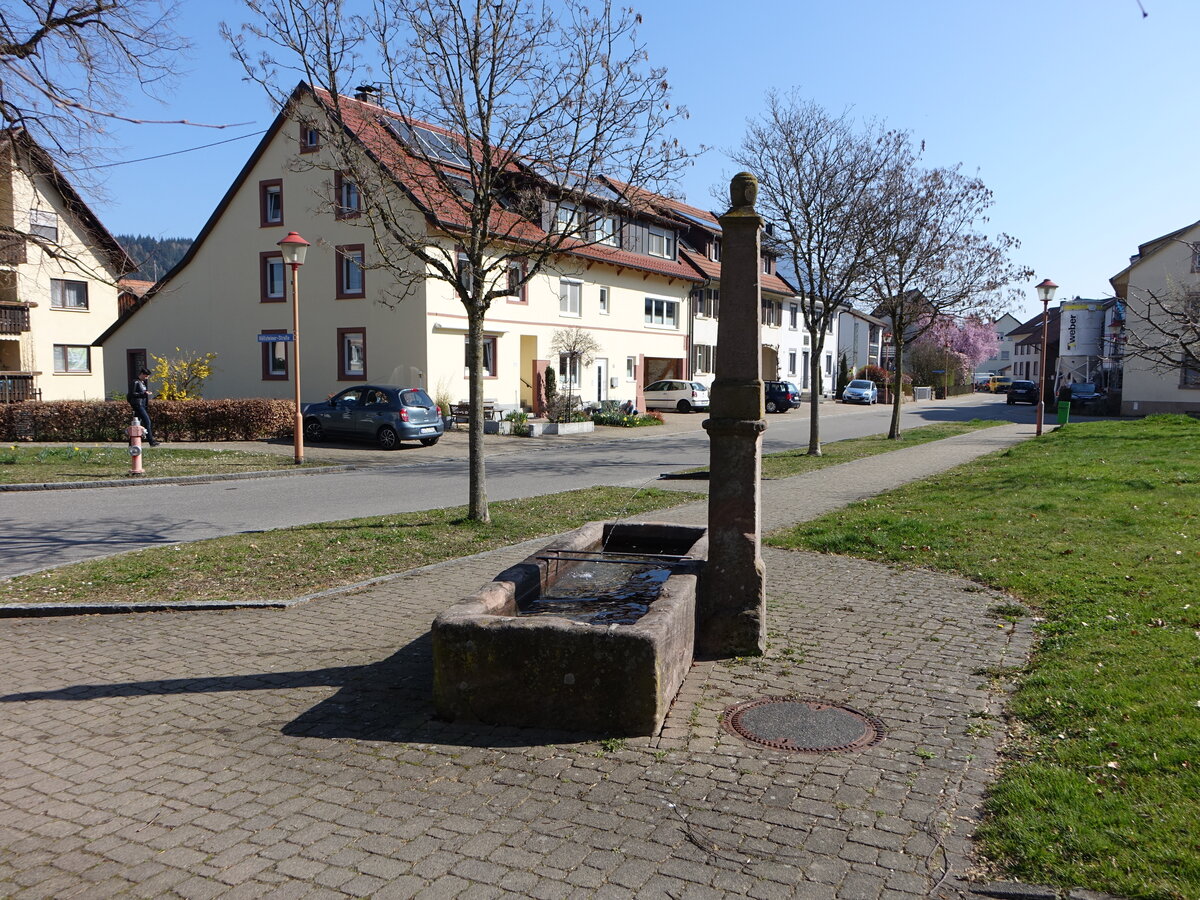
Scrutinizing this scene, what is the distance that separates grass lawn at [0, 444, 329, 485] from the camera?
52.5 feet

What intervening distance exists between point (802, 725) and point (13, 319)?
4334cm

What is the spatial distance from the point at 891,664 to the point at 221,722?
4.15m

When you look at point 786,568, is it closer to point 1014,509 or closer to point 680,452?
point 1014,509

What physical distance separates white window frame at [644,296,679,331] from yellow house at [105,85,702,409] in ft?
11.9

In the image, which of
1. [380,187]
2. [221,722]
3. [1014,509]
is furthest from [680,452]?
[221,722]

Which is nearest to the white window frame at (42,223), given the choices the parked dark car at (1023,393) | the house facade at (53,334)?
the house facade at (53,334)

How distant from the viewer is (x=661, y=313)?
42.3 meters

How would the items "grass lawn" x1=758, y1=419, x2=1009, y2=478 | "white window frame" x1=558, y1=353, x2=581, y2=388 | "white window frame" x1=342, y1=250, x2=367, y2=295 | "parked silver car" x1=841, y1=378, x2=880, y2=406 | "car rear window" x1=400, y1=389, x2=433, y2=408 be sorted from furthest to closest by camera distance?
"parked silver car" x1=841, y1=378, x2=880, y2=406 < "white window frame" x1=558, y1=353, x2=581, y2=388 < "white window frame" x1=342, y1=250, x2=367, y2=295 < "car rear window" x1=400, y1=389, x2=433, y2=408 < "grass lawn" x1=758, y1=419, x2=1009, y2=478

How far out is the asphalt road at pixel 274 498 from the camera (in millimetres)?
10750

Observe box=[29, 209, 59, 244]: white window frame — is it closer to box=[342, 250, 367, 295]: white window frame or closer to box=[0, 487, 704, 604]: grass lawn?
box=[0, 487, 704, 604]: grass lawn

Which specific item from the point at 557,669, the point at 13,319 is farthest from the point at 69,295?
the point at 557,669

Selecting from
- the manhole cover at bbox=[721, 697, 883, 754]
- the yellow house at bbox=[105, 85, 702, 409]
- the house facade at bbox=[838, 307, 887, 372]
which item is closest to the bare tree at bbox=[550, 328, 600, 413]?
the yellow house at bbox=[105, 85, 702, 409]

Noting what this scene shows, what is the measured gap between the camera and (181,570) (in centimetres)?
876

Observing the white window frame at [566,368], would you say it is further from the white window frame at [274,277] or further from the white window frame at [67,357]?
the white window frame at [67,357]
